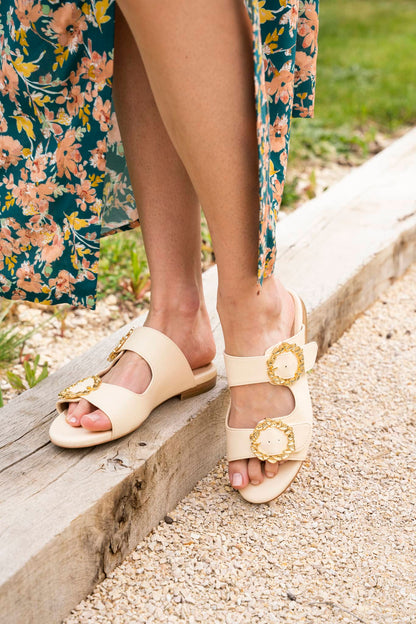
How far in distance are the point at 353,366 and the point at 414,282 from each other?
2.10 feet

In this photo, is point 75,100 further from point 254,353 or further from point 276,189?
point 254,353

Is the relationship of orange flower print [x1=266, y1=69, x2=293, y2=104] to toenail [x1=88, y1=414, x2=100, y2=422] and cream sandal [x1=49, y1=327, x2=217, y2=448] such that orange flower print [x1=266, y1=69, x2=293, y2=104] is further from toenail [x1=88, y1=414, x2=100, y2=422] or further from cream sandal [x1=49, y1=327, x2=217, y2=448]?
toenail [x1=88, y1=414, x2=100, y2=422]

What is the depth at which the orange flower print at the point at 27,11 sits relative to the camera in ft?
4.21

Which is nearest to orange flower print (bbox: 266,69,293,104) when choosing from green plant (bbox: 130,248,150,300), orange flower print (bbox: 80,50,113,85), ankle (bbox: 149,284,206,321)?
orange flower print (bbox: 80,50,113,85)

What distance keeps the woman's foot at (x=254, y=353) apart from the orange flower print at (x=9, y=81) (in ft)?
1.84

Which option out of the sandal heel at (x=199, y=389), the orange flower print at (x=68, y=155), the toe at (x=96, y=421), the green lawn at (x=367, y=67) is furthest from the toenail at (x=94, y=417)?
the green lawn at (x=367, y=67)

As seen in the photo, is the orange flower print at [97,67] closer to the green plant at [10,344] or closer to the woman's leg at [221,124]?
the woman's leg at [221,124]

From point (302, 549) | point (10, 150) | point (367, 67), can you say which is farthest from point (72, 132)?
point (367, 67)

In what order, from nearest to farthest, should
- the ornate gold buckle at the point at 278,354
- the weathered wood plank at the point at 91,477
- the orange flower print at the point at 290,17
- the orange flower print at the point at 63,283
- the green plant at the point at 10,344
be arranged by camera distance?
the weathered wood plank at the point at 91,477 → the orange flower print at the point at 290,17 → the ornate gold buckle at the point at 278,354 → the orange flower print at the point at 63,283 → the green plant at the point at 10,344

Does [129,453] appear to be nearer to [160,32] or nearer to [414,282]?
[160,32]

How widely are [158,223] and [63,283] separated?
238mm

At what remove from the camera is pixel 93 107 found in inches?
51.8

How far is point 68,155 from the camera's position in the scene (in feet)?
4.49

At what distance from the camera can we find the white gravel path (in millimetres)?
1174
